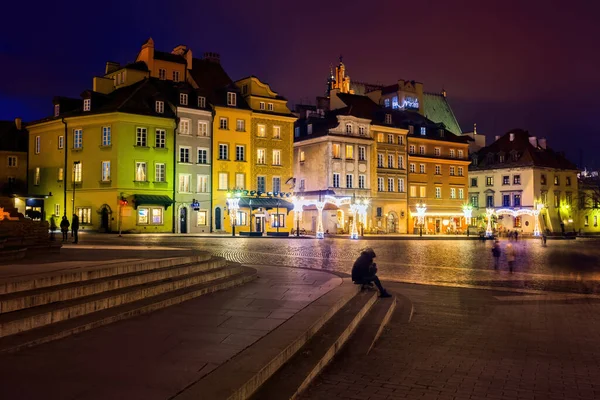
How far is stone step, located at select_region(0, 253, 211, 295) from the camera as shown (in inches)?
337

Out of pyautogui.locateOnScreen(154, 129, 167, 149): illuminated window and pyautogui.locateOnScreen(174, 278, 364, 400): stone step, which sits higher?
pyautogui.locateOnScreen(154, 129, 167, 149): illuminated window

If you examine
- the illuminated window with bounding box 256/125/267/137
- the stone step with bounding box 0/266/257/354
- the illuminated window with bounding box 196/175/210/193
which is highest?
the illuminated window with bounding box 256/125/267/137

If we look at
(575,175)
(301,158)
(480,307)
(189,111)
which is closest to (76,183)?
(189,111)

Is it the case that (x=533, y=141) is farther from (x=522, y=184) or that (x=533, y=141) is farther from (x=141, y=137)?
(x=141, y=137)

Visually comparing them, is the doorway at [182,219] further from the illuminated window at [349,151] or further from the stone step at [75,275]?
the stone step at [75,275]

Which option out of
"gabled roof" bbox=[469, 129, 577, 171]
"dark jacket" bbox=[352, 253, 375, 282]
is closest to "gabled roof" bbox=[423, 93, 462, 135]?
"gabled roof" bbox=[469, 129, 577, 171]

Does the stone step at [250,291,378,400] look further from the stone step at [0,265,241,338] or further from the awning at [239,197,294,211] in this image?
the awning at [239,197,294,211]

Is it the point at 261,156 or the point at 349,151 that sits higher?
the point at 349,151

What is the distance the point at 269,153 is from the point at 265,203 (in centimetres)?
534

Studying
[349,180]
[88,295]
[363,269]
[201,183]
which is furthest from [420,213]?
[88,295]

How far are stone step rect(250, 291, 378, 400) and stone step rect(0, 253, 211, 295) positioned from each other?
403cm

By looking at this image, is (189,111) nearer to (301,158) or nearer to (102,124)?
(102,124)

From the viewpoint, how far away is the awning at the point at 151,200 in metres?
48.8

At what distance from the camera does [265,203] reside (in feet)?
186
